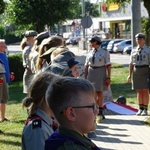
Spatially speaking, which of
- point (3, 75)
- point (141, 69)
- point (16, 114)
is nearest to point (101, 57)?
point (141, 69)

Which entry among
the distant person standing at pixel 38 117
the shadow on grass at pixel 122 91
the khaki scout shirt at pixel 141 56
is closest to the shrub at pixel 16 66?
the shadow on grass at pixel 122 91

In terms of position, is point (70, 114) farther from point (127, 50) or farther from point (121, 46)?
point (121, 46)

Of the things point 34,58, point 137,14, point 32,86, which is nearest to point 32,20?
point 137,14

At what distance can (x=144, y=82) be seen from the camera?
31.3 ft

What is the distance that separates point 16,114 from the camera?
35.8ft

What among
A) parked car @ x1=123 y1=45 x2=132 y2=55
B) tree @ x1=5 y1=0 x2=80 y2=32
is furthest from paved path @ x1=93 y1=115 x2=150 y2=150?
parked car @ x1=123 y1=45 x2=132 y2=55

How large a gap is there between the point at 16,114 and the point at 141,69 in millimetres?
3302

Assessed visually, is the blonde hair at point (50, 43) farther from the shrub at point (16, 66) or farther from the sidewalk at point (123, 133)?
the shrub at point (16, 66)

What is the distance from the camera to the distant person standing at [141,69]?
9.15 m

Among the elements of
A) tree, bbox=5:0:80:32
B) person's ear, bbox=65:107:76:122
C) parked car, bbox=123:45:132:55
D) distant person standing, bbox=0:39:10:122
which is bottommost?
parked car, bbox=123:45:132:55

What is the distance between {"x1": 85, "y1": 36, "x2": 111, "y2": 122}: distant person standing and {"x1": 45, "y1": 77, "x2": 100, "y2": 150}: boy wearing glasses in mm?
6773

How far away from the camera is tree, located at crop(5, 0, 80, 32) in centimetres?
2309

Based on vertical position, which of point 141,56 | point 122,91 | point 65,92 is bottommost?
point 122,91

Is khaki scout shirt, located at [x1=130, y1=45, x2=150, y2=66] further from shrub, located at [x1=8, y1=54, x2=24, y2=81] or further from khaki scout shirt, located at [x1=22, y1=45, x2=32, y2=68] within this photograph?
shrub, located at [x1=8, y1=54, x2=24, y2=81]
